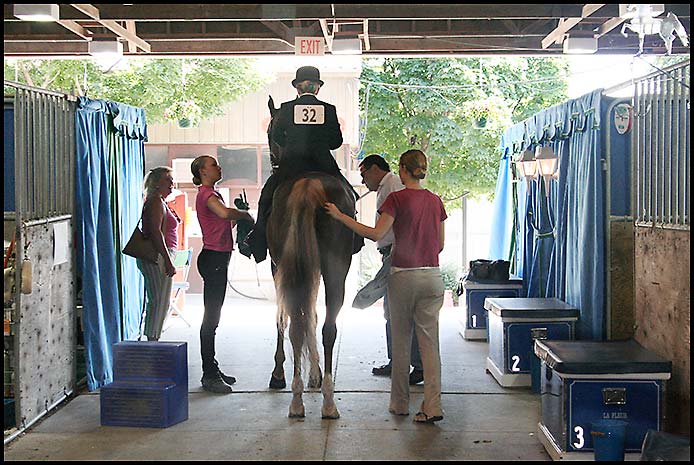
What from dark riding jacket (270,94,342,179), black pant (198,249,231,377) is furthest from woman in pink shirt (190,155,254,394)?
dark riding jacket (270,94,342,179)

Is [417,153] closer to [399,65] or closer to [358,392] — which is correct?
[358,392]

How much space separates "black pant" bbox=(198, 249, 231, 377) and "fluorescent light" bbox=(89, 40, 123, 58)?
2.74m

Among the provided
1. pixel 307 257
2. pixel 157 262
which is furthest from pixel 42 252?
pixel 307 257

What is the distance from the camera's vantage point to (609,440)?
421cm

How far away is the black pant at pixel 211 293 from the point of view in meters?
6.05

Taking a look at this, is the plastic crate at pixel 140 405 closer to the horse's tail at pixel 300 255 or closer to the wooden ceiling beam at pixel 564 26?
the horse's tail at pixel 300 255

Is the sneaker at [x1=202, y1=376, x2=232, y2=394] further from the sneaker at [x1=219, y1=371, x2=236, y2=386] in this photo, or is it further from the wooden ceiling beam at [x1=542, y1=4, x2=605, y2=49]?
the wooden ceiling beam at [x1=542, y1=4, x2=605, y2=49]

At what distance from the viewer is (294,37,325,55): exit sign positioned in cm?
763

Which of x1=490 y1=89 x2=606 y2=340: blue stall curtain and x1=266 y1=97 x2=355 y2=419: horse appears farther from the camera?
x1=490 y1=89 x2=606 y2=340: blue stall curtain

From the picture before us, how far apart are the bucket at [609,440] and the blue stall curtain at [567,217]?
139cm

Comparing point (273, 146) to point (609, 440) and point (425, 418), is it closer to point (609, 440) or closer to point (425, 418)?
point (425, 418)

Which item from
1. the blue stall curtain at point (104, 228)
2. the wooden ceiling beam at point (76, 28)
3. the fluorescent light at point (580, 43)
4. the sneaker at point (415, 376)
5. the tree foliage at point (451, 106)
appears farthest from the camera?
the tree foliage at point (451, 106)

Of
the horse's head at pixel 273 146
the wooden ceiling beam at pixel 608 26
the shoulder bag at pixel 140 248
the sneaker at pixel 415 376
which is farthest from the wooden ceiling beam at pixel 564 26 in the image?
the shoulder bag at pixel 140 248

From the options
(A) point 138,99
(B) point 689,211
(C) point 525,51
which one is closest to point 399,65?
(A) point 138,99
